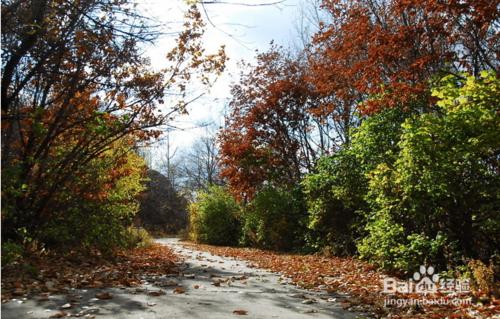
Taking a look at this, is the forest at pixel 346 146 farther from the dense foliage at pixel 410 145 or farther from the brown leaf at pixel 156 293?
the brown leaf at pixel 156 293

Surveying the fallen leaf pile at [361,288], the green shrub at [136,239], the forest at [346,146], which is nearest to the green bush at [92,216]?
the forest at [346,146]

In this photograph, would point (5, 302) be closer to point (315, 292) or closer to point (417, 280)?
point (315, 292)

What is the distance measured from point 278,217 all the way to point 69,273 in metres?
10.1

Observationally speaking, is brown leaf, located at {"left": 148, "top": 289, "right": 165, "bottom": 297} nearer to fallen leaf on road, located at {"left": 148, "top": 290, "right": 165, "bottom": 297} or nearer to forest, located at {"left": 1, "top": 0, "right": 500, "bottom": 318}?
fallen leaf on road, located at {"left": 148, "top": 290, "right": 165, "bottom": 297}

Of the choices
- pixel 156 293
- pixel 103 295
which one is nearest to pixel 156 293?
pixel 156 293

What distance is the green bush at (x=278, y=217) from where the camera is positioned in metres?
15.8

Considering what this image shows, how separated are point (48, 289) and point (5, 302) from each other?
82cm

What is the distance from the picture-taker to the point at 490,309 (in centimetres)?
501

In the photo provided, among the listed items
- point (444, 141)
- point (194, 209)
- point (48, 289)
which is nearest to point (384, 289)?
point (444, 141)

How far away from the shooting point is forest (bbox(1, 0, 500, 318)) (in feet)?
22.0

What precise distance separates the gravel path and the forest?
1.52 m

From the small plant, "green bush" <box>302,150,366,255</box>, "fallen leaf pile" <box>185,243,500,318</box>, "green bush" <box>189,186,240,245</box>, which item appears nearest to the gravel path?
"fallen leaf pile" <box>185,243,500,318</box>

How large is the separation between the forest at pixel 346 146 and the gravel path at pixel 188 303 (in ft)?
5.00

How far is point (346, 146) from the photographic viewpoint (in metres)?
14.0
